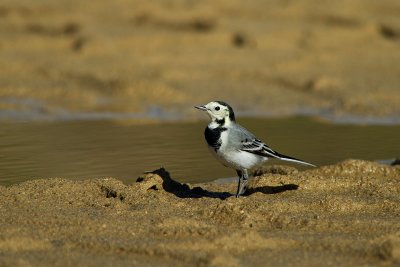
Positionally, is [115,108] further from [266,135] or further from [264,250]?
[264,250]

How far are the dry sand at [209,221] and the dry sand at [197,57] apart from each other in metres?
5.10

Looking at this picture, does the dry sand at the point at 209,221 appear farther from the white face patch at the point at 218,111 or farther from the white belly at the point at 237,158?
the white face patch at the point at 218,111

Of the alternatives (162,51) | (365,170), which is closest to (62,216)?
(365,170)

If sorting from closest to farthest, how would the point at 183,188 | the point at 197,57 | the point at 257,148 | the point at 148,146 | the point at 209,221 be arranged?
the point at 209,221 < the point at 257,148 < the point at 183,188 < the point at 148,146 < the point at 197,57

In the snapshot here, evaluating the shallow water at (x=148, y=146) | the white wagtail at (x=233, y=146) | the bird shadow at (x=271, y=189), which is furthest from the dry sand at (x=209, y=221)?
the shallow water at (x=148, y=146)

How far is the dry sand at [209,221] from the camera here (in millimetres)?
5387

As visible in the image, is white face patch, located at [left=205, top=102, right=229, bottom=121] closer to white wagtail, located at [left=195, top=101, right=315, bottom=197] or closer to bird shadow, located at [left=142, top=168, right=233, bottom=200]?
white wagtail, located at [left=195, top=101, right=315, bottom=197]

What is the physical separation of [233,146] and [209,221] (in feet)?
→ 4.36

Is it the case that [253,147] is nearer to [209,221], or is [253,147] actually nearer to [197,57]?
[209,221]

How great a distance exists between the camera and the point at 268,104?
526 inches

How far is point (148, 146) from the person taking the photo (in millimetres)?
10375

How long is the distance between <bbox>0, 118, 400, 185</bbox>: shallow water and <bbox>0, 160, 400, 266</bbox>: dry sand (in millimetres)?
1135

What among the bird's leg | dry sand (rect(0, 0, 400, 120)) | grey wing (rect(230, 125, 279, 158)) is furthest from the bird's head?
dry sand (rect(0, 0, 400, 120))

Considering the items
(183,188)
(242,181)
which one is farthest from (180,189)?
(242,181)
